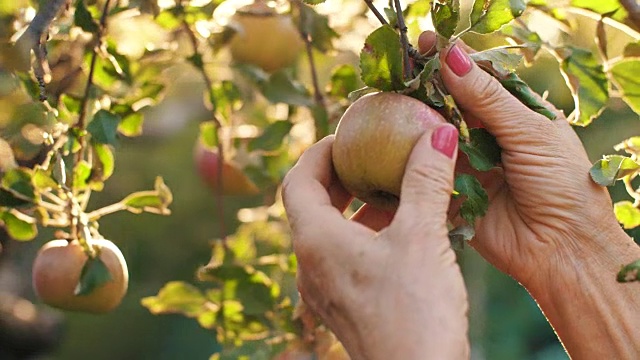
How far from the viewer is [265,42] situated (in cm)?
133

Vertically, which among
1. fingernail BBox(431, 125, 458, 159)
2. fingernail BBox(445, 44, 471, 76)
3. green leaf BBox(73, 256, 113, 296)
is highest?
fingernail BBox(445, 44, 471, 76)

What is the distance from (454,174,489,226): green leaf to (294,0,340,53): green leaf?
0.39m

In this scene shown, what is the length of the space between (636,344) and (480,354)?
8.50 ft

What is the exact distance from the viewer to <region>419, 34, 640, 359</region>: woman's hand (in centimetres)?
91

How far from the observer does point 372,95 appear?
80cm

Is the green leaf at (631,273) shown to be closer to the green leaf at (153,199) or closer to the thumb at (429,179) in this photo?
the thumb at (429,179)

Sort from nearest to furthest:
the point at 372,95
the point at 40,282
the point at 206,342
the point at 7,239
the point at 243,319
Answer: the point at 372,95 → the point at 40,282 → the point at 243,319 → the point at 7,239 → the point at 206,342

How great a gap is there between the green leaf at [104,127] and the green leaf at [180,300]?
0.34m

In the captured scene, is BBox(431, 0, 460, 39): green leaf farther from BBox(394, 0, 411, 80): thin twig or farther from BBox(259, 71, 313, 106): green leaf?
BBox(259, 71, 313, 106): green leaf

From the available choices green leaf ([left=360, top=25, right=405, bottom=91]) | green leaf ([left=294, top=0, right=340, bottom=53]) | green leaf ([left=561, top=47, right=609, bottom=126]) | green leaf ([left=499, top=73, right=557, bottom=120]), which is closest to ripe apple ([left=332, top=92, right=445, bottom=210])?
green leaf ([left=360, top=25, right=405, bottom=91])

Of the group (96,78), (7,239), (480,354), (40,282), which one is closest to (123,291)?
(40,282)

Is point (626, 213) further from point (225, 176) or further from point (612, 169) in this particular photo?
point (225, 176)

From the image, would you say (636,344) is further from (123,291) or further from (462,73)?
(123,291)

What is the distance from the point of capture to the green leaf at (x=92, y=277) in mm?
985
